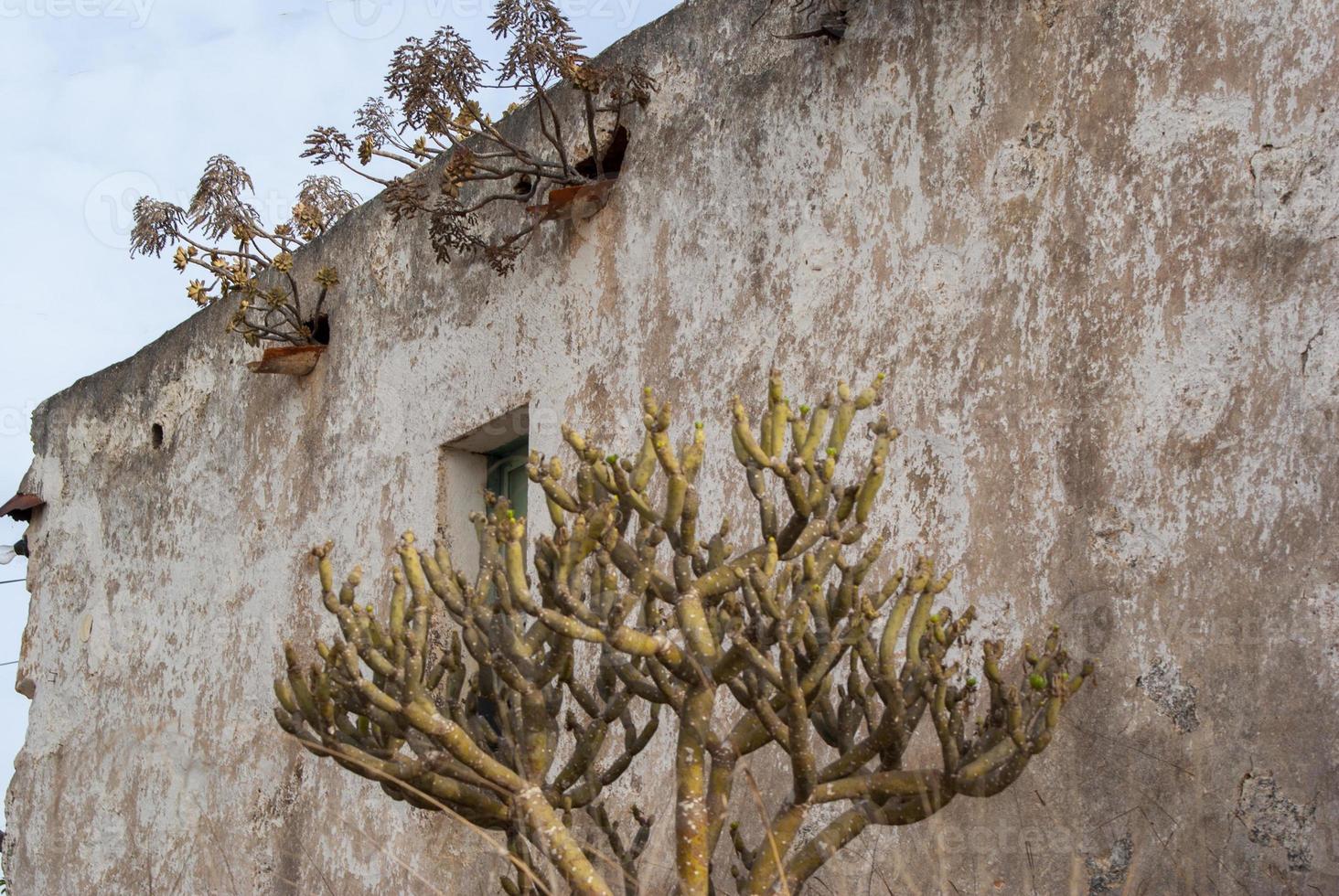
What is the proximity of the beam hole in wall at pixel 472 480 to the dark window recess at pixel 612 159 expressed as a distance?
3.44 feet

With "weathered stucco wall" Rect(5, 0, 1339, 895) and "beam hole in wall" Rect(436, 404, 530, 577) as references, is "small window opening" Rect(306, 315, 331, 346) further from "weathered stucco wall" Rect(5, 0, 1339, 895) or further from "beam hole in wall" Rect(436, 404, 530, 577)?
"beam hole in wall" Rect(436, 404, 530, 577)

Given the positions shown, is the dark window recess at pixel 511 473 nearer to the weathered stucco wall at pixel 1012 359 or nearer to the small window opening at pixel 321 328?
the weathered stucco wall at pixel 1012 359

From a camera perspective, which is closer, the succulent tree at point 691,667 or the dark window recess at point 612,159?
the succulent tree at point 691,667

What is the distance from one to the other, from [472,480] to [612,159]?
4.73ft

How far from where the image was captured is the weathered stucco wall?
150 inches

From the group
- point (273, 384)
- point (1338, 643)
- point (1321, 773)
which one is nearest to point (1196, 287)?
point (1338, 643)

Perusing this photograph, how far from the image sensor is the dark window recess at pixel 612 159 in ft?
19.8

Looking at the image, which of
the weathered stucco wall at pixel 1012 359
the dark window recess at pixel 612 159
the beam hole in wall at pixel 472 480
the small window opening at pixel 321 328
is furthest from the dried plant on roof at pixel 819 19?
the small window opening at pixel 321 328

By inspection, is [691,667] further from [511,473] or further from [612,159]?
[511,473]

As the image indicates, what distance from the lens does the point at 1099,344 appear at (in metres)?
4.24

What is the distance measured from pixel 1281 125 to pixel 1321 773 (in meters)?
1.56

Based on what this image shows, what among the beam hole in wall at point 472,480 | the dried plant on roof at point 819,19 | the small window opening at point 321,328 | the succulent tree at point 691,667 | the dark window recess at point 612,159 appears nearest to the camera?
the succulent tree at point 691,667

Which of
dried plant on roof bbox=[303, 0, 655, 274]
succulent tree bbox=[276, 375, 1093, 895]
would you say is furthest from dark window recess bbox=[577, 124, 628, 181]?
succulent tree bbox=[276, 375, 1093, 895]

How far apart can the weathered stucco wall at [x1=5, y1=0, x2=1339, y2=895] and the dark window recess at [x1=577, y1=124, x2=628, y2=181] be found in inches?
4.4
